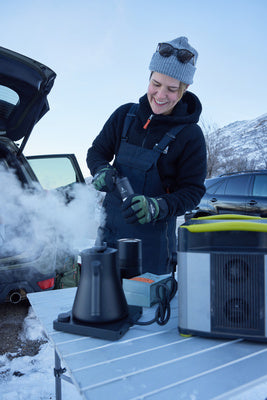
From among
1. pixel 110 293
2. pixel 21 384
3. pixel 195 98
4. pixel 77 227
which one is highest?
pixel 195 98

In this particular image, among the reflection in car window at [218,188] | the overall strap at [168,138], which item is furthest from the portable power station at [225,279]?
the reflection in car window at [218,188]

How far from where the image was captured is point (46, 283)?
8.46 ft

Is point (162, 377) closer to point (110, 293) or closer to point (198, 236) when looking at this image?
point (110, 293)

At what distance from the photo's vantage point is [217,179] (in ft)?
25.0

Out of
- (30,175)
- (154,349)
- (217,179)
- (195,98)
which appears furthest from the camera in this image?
(217,179)

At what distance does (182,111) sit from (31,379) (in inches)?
78.1

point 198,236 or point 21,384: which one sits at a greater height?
point 198,236

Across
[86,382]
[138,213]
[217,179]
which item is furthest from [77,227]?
[217,179]

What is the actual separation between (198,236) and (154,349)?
404mm

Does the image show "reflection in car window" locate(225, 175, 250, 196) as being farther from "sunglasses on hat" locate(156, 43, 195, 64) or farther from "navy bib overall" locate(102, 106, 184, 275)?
"sunglasses on hat" locate(156, 43, 195, 64)

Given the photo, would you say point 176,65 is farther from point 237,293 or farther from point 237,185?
point 237,185

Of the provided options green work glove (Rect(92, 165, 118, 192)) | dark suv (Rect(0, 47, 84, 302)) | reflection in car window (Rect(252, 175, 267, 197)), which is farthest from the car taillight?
reflection in car window (Rect(252, 175, 267, 197))

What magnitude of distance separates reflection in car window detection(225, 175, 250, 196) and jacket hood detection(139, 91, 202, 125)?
503 cm

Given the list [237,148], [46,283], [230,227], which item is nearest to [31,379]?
[46,283]
